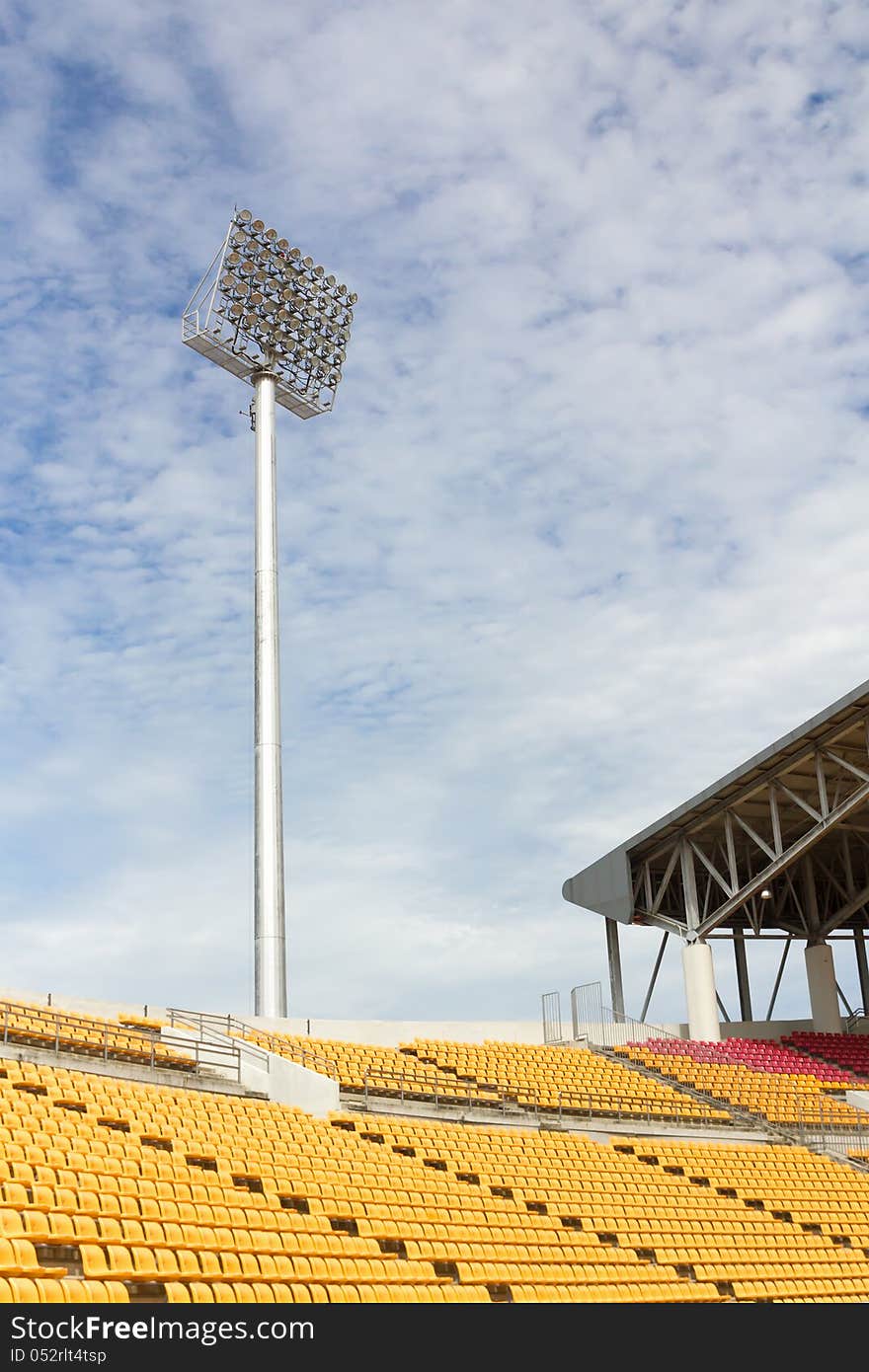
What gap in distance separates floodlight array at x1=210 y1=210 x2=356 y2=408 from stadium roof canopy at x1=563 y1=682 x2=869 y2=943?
1562 cm

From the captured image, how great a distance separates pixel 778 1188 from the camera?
67.7ft

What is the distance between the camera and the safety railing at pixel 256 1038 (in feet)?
71.4

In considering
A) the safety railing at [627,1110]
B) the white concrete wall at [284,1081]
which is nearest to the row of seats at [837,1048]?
the safety railing at [627,1110]

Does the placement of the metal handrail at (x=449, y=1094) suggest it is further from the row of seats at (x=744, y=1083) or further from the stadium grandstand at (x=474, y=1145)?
the row of seats at (x=744, y=1083)

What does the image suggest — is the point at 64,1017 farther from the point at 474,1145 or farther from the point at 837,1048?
the point at 837,1048

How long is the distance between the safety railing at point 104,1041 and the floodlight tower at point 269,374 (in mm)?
6336

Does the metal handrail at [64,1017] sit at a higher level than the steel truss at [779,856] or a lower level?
lower

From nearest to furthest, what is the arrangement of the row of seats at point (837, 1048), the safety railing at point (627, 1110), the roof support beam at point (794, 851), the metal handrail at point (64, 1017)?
the metal handrail at point (64, 1017), the safety railing at point (627, 1110), the roof support beam at point (794, 851), the row of seats at point (837, 1048)

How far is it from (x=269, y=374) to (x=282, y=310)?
1.89 m

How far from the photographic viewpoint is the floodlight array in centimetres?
3306

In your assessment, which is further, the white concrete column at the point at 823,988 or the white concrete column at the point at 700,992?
the white concrete column at the point at 823,988
